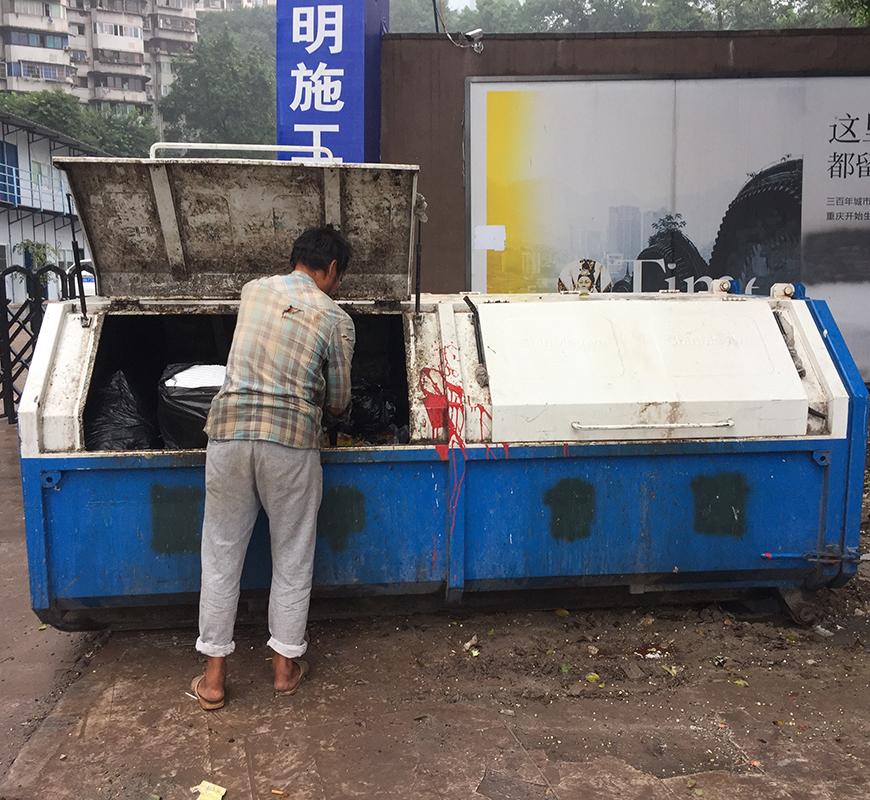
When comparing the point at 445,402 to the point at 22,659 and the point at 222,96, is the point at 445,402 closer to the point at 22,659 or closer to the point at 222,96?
the point at 22,659

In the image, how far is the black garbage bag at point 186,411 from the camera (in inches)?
126

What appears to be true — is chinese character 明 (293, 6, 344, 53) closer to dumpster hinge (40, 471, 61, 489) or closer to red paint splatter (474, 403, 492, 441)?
red paint splatter (474, 403, 492, 441)

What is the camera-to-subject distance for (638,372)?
314 centimetres

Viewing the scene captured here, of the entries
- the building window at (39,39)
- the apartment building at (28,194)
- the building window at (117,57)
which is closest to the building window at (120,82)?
the building window at (117,57)

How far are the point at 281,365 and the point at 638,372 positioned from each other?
1.35m

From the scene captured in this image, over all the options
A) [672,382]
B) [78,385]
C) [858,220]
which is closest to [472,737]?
[672,382]

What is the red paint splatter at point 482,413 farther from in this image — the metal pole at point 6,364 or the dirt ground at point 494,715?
the metal pole at point 6,364

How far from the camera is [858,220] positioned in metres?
7.86

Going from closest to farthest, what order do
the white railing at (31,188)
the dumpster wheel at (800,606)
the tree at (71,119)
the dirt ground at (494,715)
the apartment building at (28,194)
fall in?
the dirt ground at (494,715) → the dumpster wheel at (800,606) → the apartment building at (28,194) → the white railing at (31,188) → the tree at (71,119)

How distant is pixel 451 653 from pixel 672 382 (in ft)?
4.40

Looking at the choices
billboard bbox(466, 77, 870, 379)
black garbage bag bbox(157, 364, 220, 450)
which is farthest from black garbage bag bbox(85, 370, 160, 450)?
billboard bbox(466, 77, 870, 379)

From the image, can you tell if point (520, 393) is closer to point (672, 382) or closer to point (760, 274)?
point (672, 382)

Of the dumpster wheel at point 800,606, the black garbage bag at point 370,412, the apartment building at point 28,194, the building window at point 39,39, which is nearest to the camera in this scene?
the dumpster wheel at point 800,606

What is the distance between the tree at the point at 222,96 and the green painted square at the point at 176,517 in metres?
49.2
